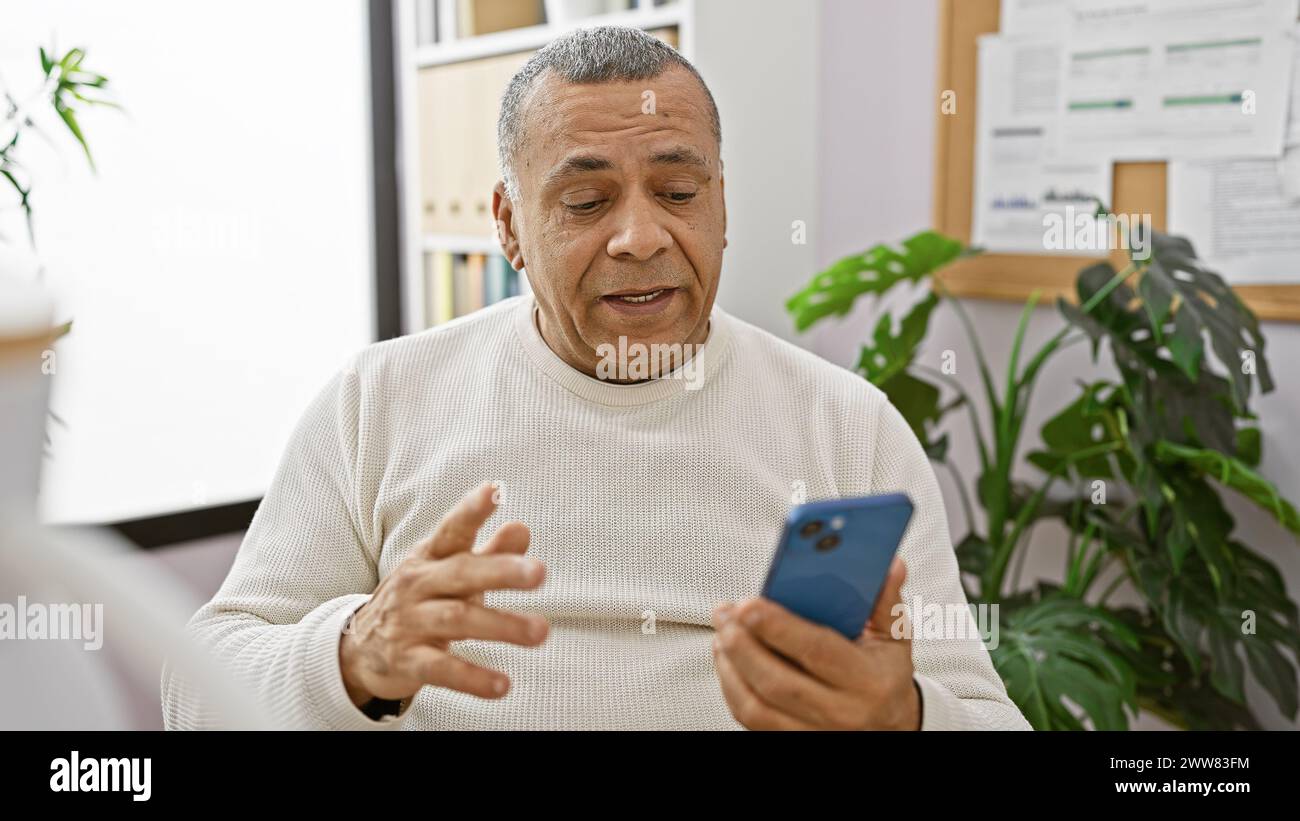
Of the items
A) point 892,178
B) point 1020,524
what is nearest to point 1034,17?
point 892,178

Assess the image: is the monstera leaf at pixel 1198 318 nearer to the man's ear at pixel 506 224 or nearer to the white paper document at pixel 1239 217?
the white paper document at pixel 1239 217

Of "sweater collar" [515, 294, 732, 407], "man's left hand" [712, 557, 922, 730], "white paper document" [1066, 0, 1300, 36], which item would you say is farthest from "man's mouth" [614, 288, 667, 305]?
"white paper document" [1066, 0, 1300, 36]

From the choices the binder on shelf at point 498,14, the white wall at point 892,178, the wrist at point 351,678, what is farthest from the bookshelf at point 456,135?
the wrist at point 351,678

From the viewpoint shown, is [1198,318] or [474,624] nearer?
[474,624]

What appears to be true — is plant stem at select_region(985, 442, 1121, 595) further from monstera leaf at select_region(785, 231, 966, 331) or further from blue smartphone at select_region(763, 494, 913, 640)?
blue smartphone at select_region(763, 494, 913, 640)

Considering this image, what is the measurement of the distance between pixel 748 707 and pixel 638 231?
589 millimetres

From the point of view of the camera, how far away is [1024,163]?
2.27m

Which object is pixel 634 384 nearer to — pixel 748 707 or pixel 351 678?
pixel 351 678

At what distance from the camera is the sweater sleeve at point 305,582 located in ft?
3.21

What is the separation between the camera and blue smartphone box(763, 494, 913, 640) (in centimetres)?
66

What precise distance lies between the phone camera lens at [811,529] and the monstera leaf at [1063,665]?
1.05 m

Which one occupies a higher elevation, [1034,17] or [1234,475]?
[1034,17]

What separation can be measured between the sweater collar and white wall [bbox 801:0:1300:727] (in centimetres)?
105
